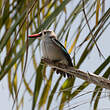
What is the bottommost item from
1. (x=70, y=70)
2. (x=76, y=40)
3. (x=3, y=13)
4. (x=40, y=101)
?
(x=40, y=101)

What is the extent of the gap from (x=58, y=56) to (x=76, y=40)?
3.92ft

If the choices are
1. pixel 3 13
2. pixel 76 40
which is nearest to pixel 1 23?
pixel 3 13

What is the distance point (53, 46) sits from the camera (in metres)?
2.46

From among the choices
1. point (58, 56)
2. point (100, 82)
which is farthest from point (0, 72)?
point (58, 56)

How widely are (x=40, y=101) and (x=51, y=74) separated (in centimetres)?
14

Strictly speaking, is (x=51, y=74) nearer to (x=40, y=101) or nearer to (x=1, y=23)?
(x=40, y=101)

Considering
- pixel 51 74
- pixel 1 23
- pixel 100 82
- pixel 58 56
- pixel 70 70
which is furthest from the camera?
pixel 58 56

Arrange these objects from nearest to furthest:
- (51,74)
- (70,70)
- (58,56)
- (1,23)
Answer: (1,23)
(70,70)
(51,74)
(58,56)

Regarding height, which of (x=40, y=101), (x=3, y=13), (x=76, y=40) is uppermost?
(x=3, y=13)

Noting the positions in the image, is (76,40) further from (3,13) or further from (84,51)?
(3,13)

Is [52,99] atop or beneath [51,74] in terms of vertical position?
beneath

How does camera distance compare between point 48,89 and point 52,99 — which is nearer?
point 52,99

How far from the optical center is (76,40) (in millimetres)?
1224

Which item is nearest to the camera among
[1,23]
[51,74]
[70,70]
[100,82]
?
[100,82]
